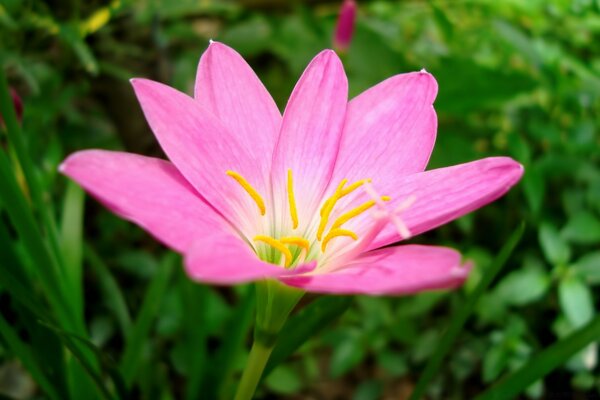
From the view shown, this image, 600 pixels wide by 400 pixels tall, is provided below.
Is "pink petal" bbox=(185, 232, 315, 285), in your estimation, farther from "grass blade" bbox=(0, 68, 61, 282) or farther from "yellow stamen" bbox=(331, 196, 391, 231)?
"grass blade" bbox=(0, 68, 61, 282)

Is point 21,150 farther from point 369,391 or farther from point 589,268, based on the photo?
point 589,268

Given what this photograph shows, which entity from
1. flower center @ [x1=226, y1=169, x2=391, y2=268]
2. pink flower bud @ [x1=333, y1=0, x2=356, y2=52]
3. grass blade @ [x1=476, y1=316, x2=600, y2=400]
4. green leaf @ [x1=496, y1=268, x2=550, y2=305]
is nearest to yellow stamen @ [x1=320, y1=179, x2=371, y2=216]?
flower center @ [x1=226, y1=169, x2=391, y2=268]

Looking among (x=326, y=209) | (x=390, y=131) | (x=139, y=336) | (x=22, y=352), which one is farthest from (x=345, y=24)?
(x=22, y=352)

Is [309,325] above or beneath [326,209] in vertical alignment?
beneath

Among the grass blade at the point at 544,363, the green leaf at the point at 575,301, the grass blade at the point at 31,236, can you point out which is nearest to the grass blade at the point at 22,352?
the grass blade at the point at 31,236

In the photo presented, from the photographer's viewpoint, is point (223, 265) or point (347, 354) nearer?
point (223, 265)

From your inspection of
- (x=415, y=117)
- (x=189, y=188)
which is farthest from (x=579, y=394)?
(x=189, y=188)

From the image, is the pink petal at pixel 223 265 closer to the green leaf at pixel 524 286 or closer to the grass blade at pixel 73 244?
the grass blade at pixel 73 244
